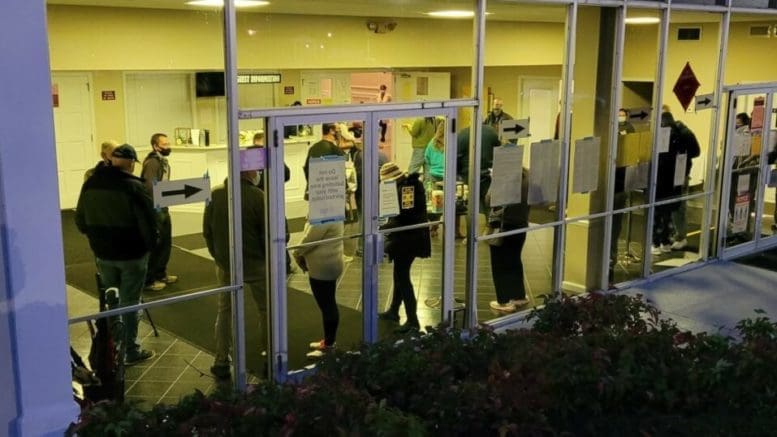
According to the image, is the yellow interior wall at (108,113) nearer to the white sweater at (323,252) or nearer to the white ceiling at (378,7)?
the white ceiling at (378,7)

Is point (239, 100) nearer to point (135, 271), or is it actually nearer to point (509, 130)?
point (135, 271)

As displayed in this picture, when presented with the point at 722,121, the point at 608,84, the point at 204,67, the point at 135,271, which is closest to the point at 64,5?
the point at 204,67

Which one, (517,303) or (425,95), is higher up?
(425,95)

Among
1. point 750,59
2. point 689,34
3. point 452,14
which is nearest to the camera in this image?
point 452,14

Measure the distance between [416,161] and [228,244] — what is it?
1998 millimetres

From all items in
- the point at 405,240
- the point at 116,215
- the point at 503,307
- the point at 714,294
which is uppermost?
the point at 116,215

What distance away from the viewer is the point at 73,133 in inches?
228

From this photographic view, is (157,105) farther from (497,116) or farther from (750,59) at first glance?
(750,59)

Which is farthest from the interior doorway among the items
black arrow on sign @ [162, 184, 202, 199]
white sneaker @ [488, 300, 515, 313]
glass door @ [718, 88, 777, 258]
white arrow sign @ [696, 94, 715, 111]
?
glass door @ [718, 88, 777, 258]

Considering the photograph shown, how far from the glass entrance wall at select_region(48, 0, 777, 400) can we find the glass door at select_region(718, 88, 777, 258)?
0.16 feet

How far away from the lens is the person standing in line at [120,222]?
596 cm

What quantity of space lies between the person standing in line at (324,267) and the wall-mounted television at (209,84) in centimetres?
131

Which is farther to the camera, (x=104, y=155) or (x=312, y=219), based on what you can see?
(x=312, y=219)

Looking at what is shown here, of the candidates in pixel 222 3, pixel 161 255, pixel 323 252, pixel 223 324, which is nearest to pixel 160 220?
pixel 161 255
